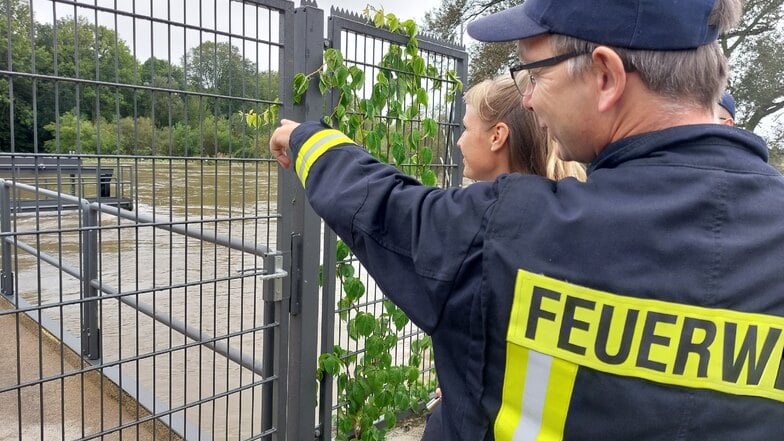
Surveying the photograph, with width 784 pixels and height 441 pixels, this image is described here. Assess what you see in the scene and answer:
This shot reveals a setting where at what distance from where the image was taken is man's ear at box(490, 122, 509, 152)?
1.84m

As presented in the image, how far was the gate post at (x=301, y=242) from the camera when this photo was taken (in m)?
2.34

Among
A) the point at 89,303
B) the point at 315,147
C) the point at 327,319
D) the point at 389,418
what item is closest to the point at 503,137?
the point at 315,147

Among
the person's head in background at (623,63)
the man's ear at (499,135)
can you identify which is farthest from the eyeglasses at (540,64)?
the man's ear at (499,135)

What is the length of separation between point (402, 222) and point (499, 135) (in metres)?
0.88

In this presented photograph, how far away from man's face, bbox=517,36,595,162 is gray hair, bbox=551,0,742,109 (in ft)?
0.09

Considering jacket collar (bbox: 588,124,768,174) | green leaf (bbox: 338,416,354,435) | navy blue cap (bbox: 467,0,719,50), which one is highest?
navy blue cap (bbox: 467,0,719,50)

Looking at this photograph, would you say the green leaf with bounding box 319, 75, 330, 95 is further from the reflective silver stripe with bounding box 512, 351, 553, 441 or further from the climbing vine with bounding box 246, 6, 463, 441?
the reflective silver stripe with bounding box 512, 351, 553, 441

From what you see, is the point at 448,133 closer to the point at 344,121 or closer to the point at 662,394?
the point at 344,121

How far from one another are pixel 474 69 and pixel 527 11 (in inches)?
578

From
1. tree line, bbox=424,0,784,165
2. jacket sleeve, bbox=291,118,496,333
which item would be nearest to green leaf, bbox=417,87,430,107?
jacket sleeve, bbox=291,118,496,333

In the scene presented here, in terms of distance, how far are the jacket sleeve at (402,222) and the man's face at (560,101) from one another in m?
0.18

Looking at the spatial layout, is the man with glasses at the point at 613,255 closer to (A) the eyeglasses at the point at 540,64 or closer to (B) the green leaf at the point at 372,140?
(A) the eyeglasses at the point at 540,64

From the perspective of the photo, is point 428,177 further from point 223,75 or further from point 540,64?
point 540,64

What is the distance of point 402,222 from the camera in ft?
3.55
